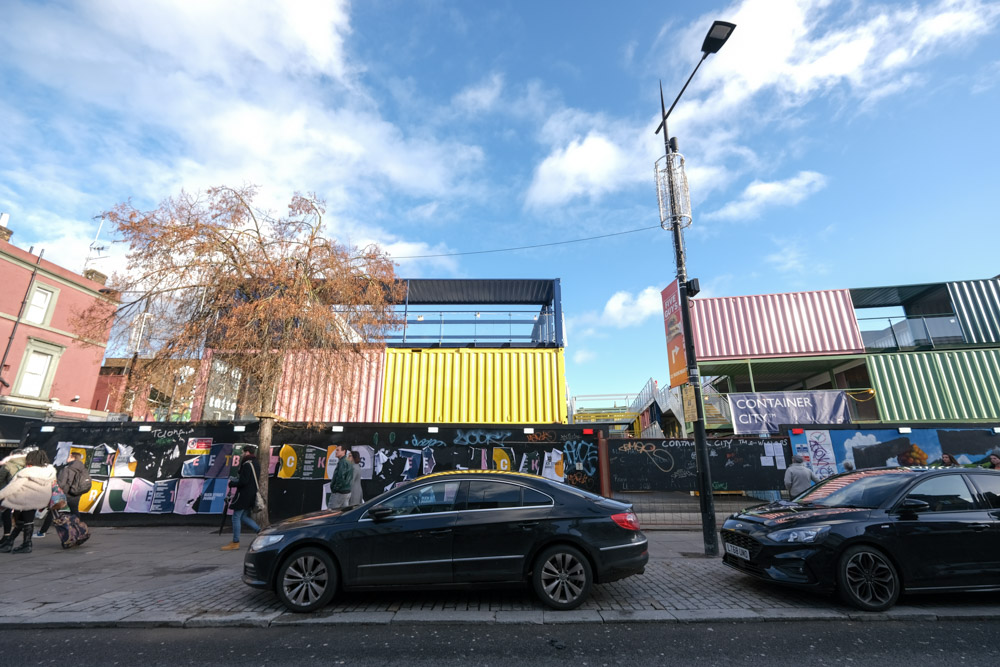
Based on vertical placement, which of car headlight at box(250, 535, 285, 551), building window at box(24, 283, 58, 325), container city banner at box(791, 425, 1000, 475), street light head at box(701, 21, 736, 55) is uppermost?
building window at box(24, 283, 58, 325)

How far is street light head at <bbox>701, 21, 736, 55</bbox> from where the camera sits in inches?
286

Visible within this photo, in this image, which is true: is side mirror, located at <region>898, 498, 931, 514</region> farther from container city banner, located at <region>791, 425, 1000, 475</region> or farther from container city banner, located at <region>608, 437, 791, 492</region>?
container city banner, located at <region>791, 425, 1000, 475</region>

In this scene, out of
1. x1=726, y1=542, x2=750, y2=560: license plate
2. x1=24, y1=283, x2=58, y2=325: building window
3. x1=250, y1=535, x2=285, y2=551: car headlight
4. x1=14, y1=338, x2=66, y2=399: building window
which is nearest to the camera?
x1=250, y1=535, x2=285, y2=551: car headlight

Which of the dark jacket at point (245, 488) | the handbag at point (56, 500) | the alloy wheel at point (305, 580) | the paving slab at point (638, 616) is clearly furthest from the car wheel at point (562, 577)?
the handbag at point (56, 500)

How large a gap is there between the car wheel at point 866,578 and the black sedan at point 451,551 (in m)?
2.04

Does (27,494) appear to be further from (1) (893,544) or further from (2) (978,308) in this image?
(2) (978,308)

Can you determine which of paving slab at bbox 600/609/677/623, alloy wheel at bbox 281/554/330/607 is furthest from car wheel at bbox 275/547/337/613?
paving slab at bbox 600/609/677/623

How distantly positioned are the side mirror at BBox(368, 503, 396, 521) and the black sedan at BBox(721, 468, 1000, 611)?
13.5ft

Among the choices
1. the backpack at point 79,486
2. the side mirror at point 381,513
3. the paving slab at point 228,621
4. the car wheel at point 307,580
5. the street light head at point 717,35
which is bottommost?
the paving slab at point 228,621

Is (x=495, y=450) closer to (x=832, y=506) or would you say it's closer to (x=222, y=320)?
(x=222, y=320)

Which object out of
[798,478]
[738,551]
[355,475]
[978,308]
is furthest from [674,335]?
[978,308]

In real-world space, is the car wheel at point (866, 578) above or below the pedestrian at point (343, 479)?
below

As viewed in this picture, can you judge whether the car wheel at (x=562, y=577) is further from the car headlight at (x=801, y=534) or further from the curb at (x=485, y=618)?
the car headlight at (x=801, y=534)

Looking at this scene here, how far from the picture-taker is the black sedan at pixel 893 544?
486cm
